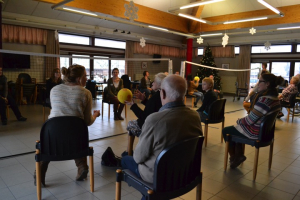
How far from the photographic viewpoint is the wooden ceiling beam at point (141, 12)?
779 centimetres

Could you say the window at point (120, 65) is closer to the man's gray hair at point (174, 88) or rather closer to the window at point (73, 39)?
the window at point (73, 39)

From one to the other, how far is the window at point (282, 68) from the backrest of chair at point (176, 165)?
13293mm

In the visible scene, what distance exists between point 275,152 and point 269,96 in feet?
5.12

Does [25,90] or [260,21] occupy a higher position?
[260,21]

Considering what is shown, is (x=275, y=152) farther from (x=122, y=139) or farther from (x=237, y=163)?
(x=122, y=139)

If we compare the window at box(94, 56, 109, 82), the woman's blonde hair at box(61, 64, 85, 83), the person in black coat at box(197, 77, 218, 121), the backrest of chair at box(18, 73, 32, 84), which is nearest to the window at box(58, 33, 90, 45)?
the window at box(94, 56, 109, 82)

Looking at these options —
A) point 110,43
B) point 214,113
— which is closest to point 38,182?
point 214,113

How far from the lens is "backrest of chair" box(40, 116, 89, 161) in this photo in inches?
83.0

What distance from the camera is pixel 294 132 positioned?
17.9ft

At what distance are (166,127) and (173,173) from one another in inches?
13.2

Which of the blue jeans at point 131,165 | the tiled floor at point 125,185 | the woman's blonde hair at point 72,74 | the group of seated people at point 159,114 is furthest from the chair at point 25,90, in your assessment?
the blue jeans at point 131,165

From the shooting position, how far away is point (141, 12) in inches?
380

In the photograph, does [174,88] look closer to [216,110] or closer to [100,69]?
[216,110]

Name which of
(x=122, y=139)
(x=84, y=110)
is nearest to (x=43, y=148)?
(x=84, y=110)
